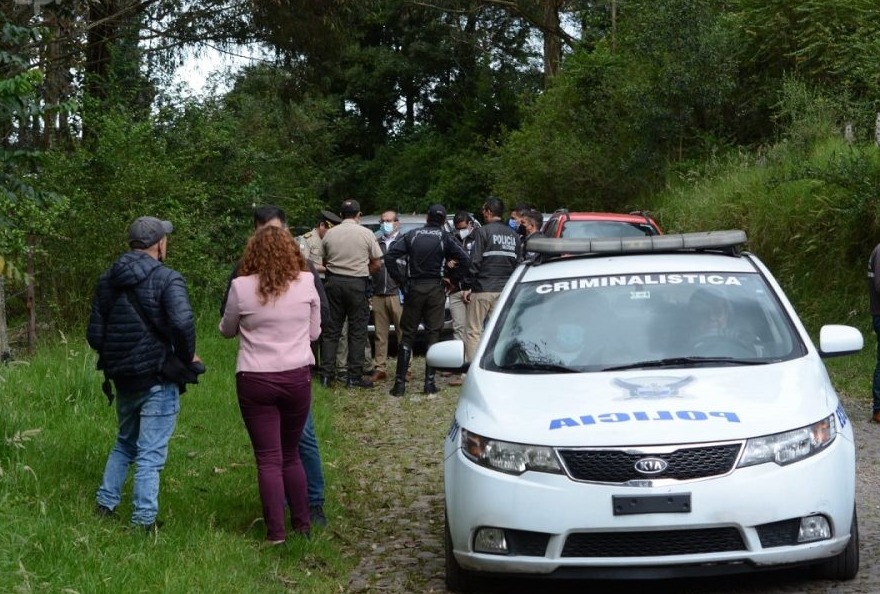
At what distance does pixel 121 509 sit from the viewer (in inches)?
308

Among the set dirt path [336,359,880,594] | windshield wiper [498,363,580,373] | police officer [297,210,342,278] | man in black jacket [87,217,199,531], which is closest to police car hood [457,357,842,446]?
windshield wiper [498,363,580,373]

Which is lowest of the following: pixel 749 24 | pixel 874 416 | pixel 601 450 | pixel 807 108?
pixel 874 416

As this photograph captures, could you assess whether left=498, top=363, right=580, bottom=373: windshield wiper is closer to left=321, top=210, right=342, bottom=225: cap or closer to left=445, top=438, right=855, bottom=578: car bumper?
left=445, top=438, right=855, bottom=578: car bumper

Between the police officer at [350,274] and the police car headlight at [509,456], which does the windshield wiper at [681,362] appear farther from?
the police officer at [350,274]

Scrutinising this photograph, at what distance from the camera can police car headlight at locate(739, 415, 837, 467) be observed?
6.11 m

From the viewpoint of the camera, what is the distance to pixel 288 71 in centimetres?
2369

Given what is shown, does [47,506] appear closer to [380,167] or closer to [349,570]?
→ [349,570]

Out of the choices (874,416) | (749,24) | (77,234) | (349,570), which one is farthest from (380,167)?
(349,570)

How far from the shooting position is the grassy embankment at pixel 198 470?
631 cm

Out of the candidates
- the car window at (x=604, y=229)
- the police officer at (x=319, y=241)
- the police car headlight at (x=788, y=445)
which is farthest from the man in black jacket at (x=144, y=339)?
the car window at (x=604, y=229)

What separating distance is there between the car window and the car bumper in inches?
498

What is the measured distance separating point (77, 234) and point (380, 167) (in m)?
39.9

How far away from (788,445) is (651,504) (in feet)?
2.42

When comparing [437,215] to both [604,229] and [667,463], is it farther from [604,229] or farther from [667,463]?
[667,463]
